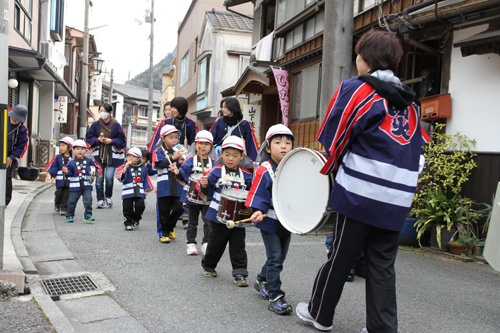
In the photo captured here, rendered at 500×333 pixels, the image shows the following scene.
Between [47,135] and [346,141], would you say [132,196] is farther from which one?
[47,135]

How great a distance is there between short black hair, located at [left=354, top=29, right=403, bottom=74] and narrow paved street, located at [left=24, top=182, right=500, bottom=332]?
197cm

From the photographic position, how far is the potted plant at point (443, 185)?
6.95 meters

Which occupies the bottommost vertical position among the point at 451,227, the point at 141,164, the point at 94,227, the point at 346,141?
the point at 94,227

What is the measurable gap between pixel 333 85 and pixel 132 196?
3756 millimetres

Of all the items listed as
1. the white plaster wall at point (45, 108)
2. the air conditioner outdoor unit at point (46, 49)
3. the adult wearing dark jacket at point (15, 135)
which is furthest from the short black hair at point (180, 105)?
the white plaster wall at point (45, 108)

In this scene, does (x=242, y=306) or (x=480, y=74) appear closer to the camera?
(x=242, y=306)

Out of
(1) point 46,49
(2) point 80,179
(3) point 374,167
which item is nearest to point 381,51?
(3) point 374,167

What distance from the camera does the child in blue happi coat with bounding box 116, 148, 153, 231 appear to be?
7768mm

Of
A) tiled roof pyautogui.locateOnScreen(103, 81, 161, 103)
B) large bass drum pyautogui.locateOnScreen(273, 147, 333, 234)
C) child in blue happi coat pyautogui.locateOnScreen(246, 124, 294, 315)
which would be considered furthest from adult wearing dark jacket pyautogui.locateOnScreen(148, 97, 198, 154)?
tiled roof pyautogui.locateOnScreen(103, 81, 161, 103)

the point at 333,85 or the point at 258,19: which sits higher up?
the point at 258,19

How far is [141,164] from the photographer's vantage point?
822 cm

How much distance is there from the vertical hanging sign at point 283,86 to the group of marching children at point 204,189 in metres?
5.55

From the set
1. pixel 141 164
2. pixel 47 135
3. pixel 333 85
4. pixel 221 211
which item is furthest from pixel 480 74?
pixel 47 135

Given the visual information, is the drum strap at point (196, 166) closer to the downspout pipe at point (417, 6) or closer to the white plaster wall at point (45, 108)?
the downspout pipe at point (417, 6)
